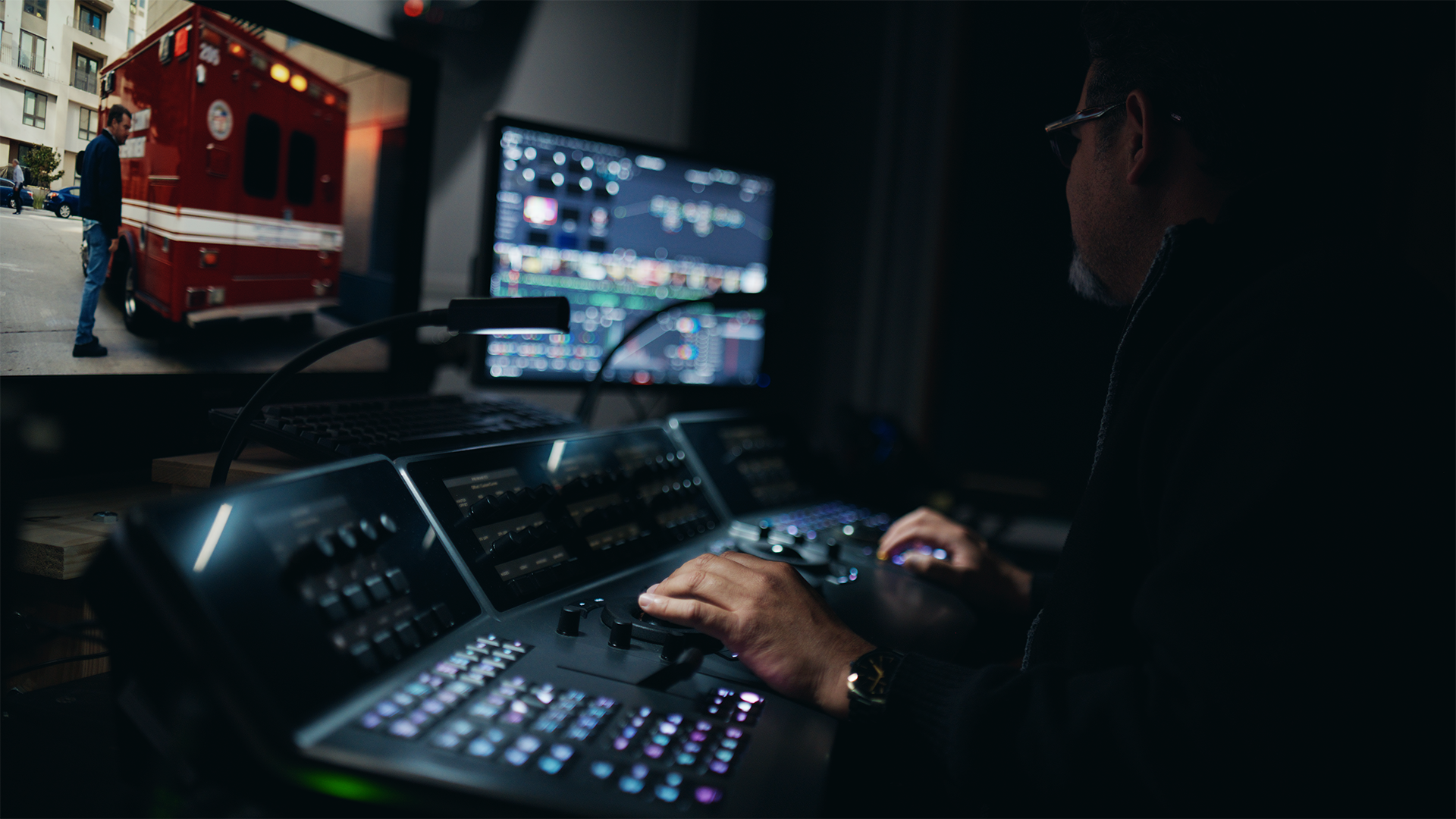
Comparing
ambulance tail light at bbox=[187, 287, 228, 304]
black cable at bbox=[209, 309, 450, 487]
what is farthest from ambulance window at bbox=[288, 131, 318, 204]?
black cable at bbox=[209, 309, 450, 487]

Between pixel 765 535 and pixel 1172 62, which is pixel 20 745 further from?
pixel 1172 62

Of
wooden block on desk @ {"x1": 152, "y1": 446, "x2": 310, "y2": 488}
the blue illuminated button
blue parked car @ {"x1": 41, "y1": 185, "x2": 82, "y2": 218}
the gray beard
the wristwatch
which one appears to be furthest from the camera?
the gray beard

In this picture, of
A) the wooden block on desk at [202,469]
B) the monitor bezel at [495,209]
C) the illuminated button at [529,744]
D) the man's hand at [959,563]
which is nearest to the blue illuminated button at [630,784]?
the illuminated button at [529,744]

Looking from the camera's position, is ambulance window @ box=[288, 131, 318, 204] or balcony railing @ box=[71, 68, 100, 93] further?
ambulance window @ box=[288, 131, 318, 204]

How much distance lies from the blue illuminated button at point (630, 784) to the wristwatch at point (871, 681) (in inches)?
9.3

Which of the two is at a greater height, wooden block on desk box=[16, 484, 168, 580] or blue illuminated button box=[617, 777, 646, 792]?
wooden block on desk box=[16, 484, 168, 580]

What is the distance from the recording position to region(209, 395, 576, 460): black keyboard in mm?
805

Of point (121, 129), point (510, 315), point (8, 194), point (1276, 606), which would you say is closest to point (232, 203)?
point (121, 129)

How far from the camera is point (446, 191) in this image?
1.94 meters

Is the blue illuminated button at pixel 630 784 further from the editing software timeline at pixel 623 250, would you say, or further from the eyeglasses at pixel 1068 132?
the editing software timeline at pixel 623 250

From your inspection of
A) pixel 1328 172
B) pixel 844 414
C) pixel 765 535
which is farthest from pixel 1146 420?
pixel 844 414

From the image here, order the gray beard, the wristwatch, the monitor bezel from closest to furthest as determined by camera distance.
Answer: the wristwatch
the gray beard
the monitor bezel

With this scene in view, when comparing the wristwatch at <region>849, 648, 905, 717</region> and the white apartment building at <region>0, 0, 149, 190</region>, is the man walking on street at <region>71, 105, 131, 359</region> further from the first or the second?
the wristwatch at <region>849, 648, 905, 717</region>

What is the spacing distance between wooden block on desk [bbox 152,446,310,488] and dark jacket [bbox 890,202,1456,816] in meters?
0.71
